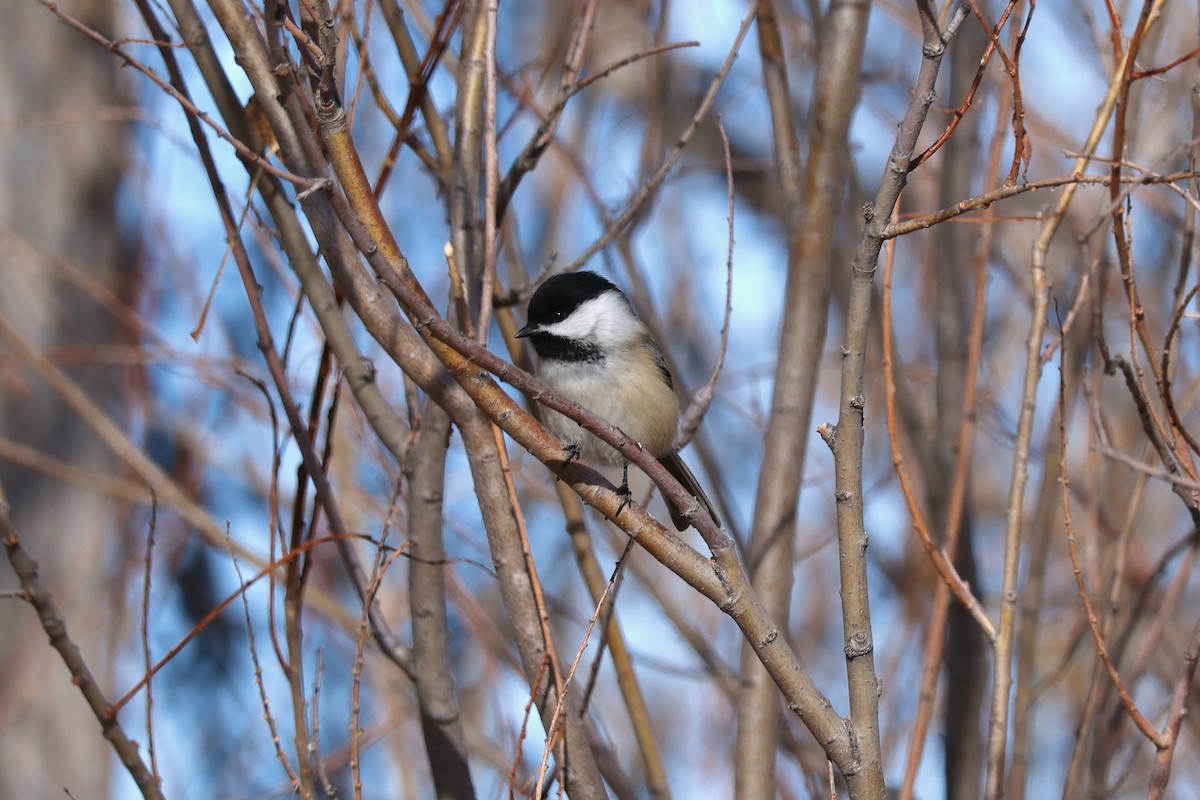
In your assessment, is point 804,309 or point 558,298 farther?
point 558,298

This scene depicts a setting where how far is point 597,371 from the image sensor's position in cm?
313

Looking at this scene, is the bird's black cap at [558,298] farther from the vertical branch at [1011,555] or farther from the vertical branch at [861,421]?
the vertical branch at [861,421]

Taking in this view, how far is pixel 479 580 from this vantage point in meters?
6.23

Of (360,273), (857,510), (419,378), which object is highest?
(360,273)

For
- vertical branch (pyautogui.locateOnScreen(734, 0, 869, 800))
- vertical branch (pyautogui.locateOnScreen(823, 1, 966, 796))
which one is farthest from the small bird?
vertical branch (pyautogui.locateOnScreen(823, 1, 966, 796))

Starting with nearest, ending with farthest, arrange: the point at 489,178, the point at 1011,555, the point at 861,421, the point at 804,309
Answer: the point at 861,421
the point at 1011,555
the point at 489,178
the point at 804,309

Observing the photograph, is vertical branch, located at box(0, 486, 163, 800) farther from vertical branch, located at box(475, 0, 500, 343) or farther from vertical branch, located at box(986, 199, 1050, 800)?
vertical branch, located at box(986, 199, 1050, 800)

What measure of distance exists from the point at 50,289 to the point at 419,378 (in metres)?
4.10

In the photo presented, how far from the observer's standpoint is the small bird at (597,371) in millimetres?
3115

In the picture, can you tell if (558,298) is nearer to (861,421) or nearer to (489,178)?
(489,178)

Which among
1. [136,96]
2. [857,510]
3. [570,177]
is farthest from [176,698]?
[857,510]

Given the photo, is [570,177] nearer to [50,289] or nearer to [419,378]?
[50,289]

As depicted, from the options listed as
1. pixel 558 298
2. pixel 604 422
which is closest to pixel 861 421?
pixel 604 422

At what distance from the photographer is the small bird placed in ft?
10.2
